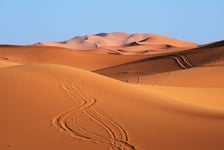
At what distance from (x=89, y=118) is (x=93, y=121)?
0.22 meters

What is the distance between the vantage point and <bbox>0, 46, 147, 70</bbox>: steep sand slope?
4238cm

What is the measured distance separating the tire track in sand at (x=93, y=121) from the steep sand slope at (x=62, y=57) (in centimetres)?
3147

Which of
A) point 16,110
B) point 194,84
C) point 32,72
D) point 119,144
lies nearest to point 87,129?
point 119,144

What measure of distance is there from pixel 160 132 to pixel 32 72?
502 centimetres

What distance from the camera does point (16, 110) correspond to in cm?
862

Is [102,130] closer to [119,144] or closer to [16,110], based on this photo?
[119,144]

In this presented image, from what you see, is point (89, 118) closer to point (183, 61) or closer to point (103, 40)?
point (183, 61)

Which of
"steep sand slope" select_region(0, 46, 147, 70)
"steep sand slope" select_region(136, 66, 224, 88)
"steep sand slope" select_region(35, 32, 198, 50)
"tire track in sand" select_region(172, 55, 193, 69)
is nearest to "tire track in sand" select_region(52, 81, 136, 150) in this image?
"steep sand slope" select_region(136, 66, 224, 88)

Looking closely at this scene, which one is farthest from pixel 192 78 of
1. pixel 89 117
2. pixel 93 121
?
pixel 93 121

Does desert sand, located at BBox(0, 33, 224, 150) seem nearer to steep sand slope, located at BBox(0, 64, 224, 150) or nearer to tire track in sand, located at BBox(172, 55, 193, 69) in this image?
steep sand slope, located at BBox(0, 64, 224, 150)

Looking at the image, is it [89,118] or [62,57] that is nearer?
[89,118]

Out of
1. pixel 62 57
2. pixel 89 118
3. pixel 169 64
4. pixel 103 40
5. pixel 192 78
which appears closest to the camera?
pixel 89 118

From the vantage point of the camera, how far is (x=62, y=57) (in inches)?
1727

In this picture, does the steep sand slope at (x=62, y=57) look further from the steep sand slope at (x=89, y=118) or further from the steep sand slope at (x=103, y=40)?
the steep sand slope at (x=103, y=40)
